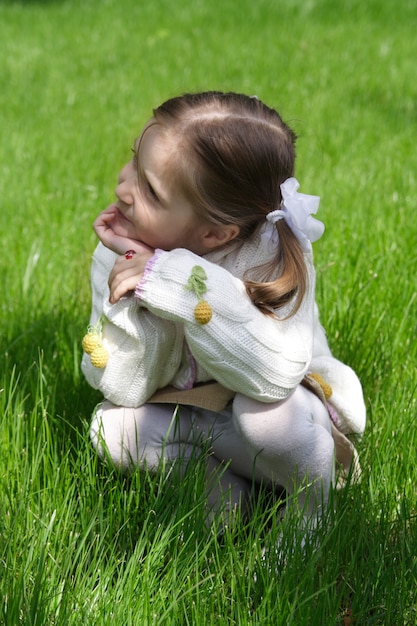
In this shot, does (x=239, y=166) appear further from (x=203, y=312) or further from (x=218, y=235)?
(x=203, y=312)

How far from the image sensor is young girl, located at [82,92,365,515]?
6.32ft

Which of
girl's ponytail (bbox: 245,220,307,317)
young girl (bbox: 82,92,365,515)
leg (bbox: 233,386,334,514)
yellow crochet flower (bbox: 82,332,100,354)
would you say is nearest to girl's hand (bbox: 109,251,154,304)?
young girl (bbox: 82,92,365,515)

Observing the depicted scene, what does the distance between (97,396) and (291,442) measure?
67cm

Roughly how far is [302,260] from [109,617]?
88cm

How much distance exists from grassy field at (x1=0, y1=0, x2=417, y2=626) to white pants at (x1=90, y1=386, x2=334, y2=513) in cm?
6

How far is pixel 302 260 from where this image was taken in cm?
204

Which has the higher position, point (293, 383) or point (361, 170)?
point (361, 170)

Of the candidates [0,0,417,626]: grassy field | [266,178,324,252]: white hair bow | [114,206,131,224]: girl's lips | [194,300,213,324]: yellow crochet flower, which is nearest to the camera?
[0,0,417,626]: grassy field

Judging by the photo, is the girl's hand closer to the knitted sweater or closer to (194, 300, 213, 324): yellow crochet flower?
the knitted sweater

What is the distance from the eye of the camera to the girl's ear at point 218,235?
204cm

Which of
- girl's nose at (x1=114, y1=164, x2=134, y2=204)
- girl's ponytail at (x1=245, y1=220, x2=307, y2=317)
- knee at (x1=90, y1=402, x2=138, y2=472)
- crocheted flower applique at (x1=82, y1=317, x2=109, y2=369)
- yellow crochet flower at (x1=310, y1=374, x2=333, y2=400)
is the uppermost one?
girl's nose at (x1=114, y1=164, x2=134, y2=204)

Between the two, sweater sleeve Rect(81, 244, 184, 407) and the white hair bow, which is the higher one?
the white hair bow

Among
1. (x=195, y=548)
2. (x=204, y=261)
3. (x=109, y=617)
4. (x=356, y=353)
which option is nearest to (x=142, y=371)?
(x=204, y=261)

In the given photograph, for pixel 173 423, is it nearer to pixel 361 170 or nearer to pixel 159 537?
pixel 159 537
